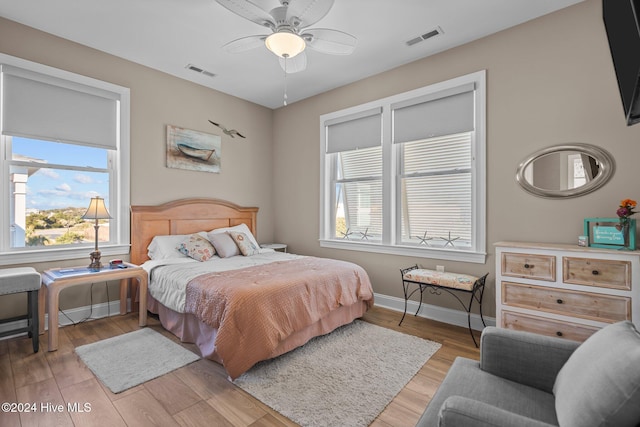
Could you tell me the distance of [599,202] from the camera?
258 centimetres

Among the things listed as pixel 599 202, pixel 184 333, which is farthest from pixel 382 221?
pixel 184 333

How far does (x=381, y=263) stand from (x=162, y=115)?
338 cm

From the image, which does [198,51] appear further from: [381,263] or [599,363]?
[599,363]

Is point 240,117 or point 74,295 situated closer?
point 74,295

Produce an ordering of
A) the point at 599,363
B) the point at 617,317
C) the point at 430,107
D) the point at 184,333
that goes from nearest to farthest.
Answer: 1. the point at 599,363
2. the point at 617,317
3. the point at 184,333
4. the point at 430,107

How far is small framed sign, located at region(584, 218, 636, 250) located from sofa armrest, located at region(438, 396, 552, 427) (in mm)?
2081

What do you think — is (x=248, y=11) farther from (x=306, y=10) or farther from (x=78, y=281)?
(x=78, y=281)

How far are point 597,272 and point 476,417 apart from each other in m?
2.02

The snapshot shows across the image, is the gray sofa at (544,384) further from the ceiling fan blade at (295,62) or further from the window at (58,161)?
the window at (58,161)

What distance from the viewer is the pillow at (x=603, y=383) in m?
0.87

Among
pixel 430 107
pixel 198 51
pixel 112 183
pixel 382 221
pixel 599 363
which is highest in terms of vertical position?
pixel 198 51

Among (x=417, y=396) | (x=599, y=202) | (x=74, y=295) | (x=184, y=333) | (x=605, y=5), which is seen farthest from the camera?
(x=74, y=295)

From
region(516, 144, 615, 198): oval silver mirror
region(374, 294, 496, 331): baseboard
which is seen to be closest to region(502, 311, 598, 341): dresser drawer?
region(374, 294, 496, 331): baseboard

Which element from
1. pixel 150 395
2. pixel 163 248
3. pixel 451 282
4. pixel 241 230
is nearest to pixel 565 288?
pixel 451 282
